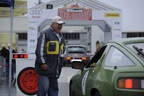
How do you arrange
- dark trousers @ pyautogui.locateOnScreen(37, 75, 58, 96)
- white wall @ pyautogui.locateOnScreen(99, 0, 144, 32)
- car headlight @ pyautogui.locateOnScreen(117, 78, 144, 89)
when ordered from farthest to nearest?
white wall @ pyautogui.locateOnScreen(99, 0, 144, 32) → dark trousers @ pyautogui.locateOnScreen(37, 75, 58, 96) → car headlight @ pyautogui.locateOnScreen(117, 78, 144, 89)

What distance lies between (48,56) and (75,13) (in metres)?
18.2

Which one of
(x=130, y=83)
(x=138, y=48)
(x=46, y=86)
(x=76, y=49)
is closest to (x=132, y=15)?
(x=76, y=49)

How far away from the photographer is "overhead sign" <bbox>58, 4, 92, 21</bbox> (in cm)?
2416

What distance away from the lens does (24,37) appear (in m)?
46.4

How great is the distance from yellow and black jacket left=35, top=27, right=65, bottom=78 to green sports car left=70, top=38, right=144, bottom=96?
Answer: 813mm

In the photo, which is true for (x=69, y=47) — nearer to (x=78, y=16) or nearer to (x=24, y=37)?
(x=78, y=16)

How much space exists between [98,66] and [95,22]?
20.3 m

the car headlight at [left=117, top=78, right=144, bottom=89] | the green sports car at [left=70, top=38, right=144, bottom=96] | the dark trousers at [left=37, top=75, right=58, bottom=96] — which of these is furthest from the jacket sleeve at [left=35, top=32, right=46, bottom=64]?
the car headlight at [left=117, top=78, right=144, bottom=89]

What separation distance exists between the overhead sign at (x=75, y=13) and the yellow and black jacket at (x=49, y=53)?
1789cm

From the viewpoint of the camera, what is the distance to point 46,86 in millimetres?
6312

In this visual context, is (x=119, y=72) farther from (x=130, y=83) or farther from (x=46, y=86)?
(x=46, y=86)

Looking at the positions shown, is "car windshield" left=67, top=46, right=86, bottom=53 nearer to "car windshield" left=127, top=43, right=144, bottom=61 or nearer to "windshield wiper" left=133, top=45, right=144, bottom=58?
"car windshield" left=127, top=43, right=144, bottom=61

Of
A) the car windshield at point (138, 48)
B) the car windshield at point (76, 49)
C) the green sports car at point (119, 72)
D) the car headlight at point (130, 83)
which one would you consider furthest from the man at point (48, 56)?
the car windshield at point (76, 49)

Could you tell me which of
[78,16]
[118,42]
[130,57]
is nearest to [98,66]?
[118,42]
